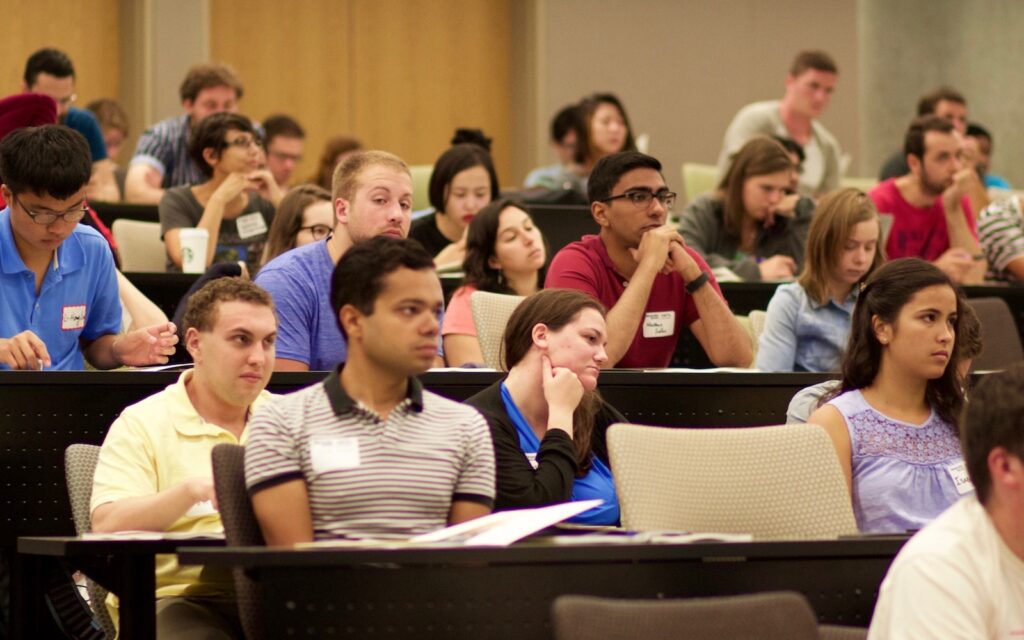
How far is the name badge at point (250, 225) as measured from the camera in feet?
18.9

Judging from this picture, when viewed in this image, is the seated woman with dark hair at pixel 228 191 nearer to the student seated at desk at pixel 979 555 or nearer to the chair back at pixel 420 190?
the chair back at pixel 420 190

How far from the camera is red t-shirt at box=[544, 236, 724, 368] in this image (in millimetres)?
4250

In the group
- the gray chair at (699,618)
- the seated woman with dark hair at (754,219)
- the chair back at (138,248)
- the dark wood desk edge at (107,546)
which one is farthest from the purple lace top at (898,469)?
the chair back at (138,248)

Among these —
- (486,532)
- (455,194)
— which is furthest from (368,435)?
(455,194)

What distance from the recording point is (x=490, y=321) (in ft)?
13.0

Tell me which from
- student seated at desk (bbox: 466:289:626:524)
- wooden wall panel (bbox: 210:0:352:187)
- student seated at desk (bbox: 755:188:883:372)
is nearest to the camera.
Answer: student seated at desk (bbox: 466:289:626:524)

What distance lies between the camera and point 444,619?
7.27ft

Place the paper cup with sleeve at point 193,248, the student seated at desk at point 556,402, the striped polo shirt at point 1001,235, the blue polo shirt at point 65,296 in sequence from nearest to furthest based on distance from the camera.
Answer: the student seated at desk at point 556,402, the blue polo shirt at point 65,296, the paper cup with sleeve at point 193,248, the striped polo shirt at point 1001,235

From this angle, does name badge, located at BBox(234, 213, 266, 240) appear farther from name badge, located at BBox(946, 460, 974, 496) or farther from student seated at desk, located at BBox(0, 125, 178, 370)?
name badge, located at BBox(946, 460, 974, 496)

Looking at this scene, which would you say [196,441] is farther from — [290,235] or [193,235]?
[193,235]

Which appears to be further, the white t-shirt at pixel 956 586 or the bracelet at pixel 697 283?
the bracelet at pixel 697 283

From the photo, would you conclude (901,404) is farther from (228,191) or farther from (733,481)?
(228,191)

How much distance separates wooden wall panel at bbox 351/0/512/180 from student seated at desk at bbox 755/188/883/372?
569 centimetres

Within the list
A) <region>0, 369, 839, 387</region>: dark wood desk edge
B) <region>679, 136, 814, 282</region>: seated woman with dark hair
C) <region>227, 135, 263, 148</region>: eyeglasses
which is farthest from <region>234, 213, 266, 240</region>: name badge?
<region>0, 369, 839, 387</region>: dark wood desk edge
